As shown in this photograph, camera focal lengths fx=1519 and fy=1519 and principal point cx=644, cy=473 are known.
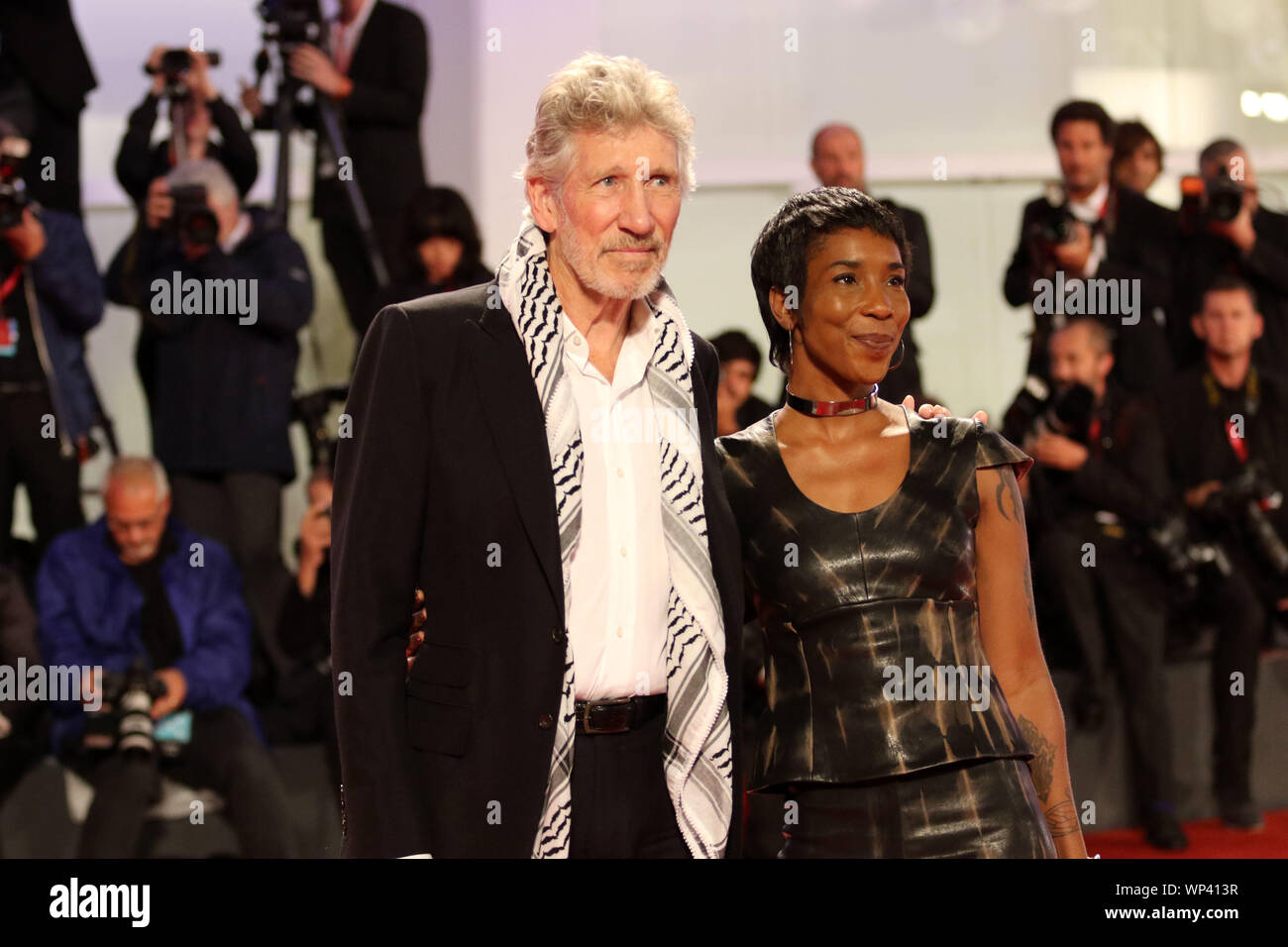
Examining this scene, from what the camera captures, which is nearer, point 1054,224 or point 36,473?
point 36,473

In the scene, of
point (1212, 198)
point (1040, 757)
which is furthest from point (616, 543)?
point (1212, 198)

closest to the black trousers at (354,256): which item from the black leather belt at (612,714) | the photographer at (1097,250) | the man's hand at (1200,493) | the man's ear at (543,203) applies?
the photographer at (1097,250)

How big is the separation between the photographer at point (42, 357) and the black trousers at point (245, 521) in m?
0.35

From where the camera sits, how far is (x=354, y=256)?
5.25 m

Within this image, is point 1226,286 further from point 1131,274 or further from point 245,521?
point 245,521

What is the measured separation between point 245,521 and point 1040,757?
10.1 ft

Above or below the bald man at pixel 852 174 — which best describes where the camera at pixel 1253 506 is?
below

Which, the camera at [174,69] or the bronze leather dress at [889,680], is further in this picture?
the camera at [174,69]

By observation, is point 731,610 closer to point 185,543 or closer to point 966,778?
point 966,778

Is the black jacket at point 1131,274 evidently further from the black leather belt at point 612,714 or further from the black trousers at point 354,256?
the black leather belt at point 612,714

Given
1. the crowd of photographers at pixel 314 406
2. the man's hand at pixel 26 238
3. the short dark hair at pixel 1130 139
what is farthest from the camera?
the short dark hair at pixel 1130 139

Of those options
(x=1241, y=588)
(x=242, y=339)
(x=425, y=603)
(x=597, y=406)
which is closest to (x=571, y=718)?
(x=425, y=603)

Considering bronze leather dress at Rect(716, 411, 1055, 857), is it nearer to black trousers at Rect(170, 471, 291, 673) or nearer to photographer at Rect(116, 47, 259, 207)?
black trousers at Rect(170, 471, 291, 673)

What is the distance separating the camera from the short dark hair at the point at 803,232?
213cm
